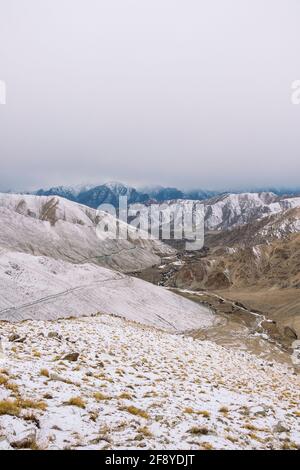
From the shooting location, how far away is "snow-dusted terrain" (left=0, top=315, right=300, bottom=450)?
1070cm

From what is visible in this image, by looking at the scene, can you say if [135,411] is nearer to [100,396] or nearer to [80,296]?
[100,396]

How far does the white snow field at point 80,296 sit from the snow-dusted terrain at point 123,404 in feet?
178

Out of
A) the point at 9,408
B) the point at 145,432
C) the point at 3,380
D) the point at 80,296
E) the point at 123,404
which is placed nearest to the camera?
the point at 9,408

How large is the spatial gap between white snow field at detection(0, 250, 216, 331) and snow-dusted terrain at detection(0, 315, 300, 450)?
178 feet

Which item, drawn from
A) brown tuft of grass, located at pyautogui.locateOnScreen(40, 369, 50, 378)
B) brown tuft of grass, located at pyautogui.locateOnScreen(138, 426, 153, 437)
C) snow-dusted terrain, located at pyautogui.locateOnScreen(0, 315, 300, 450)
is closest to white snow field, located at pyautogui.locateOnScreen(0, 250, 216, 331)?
snow-dusted terrain, located at pyautogui.locateOnScreen(0, 315, 300, 450)

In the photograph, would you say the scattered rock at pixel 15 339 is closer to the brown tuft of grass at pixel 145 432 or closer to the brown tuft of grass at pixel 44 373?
the brown tuft of grass at pixel 44 373

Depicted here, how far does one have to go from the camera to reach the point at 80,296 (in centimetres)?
9250

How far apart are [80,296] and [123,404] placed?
8066 centimetres

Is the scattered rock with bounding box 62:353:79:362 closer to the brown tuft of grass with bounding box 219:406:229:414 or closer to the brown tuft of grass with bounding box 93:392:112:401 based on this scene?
the brown tuft of grass with bounding box 93:392:112:401

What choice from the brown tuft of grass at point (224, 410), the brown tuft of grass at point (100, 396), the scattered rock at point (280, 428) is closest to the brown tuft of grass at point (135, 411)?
the brown tuft of grass at point (100, 396)

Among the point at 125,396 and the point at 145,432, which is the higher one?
the point at 145,432

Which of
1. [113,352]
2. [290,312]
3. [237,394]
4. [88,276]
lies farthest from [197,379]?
[290,312]

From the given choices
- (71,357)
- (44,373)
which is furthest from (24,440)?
(71,357)
